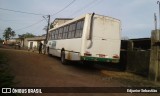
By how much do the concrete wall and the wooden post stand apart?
1.30 meters

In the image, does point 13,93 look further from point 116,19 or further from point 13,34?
point 13,34

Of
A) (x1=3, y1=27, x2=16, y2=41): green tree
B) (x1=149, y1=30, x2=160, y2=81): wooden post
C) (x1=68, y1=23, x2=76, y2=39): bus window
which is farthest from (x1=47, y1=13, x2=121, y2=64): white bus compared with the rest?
(x1=3, y1=27, x2=16, y2=41): green tree

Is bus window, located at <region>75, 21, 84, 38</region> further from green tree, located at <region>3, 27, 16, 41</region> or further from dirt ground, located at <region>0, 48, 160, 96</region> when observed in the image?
green tree, located at <region>3, 27, 16, 41</region>

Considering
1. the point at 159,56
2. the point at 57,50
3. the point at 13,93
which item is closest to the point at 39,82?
the point at 13,93

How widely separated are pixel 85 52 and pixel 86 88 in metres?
4.73

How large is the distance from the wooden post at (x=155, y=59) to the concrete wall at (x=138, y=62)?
1304 millimetres

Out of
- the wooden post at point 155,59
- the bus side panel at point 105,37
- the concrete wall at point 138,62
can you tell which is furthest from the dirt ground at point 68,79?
the bus side panel at point 105,37

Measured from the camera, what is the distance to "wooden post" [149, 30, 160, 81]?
13594mm

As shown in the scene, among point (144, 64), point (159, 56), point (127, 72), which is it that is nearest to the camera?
point (159, 56)

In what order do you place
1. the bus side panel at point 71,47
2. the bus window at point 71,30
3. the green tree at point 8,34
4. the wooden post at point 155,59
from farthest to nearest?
the green tree at point 8,34, the bus window at point 71,30, the bus side panel at point 71,47, the wooden post at point 155,59

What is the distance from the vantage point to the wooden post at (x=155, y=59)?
1359 cm

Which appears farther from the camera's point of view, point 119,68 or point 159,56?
point 119,68

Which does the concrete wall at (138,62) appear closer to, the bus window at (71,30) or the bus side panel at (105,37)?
the bus side panel at (105,37)

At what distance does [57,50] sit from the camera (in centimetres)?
2184
